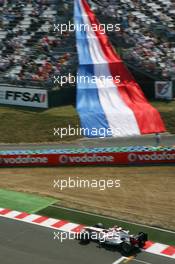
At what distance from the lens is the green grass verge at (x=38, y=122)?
39.9m

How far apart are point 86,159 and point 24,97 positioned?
→ 11.9 m

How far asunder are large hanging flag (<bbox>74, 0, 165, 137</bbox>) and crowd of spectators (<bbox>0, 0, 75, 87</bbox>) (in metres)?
12.5

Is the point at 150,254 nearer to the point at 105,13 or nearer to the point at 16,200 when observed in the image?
the point at 16,200

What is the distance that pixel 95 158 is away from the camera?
112ft

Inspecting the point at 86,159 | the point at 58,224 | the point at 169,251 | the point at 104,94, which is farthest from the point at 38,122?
the point at 169,251

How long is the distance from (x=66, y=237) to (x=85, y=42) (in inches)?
495

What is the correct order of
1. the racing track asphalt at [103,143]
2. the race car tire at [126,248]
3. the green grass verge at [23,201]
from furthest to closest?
1. the racing track asphalt at [103,143]
2. the green grass verge at [23,201]
3. the race car tire at [126,248]

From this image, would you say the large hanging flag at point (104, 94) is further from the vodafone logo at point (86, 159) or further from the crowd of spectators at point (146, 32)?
the crowd of spectators at point (146, 32)

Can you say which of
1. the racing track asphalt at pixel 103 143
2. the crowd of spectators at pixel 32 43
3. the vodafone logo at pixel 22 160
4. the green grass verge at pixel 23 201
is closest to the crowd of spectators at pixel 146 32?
the crowd of spectators at pixel 32 43

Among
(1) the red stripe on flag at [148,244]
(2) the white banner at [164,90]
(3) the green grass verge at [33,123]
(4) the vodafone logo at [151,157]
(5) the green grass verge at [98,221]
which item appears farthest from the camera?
(2) the white banner at [164,90]

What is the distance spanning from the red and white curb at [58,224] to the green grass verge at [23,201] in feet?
2.02

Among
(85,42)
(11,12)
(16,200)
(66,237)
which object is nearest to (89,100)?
(85,42)

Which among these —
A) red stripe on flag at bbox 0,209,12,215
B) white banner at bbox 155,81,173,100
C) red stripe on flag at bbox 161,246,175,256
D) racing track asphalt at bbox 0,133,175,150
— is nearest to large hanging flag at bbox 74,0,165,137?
red stripe on flag at bbox 0,209,12,215

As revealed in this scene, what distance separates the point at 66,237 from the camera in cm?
2395
